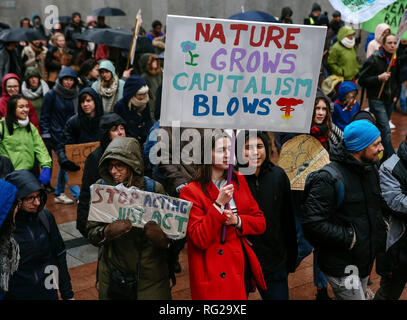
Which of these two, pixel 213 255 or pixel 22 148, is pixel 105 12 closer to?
pixel 22 148

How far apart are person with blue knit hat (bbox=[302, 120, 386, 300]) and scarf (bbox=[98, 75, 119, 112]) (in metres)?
4.82

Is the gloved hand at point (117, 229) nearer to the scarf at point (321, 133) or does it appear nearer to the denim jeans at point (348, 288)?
the denim jeans at point (348, 288)

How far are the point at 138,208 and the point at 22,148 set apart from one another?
3.09m

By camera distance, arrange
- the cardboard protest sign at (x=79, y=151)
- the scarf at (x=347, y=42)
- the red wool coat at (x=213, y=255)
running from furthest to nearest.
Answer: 1. the scarf at (x=347, y=42)
2. the cardboard protest sign at (x=79, y=151)
3. the red wool coat at (x=213, y=255)

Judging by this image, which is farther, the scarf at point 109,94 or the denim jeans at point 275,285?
the scarf at point 109,94

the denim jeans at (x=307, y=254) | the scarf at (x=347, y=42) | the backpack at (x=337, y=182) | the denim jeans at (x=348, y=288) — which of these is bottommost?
the denim jeans at (x=307, y=254)

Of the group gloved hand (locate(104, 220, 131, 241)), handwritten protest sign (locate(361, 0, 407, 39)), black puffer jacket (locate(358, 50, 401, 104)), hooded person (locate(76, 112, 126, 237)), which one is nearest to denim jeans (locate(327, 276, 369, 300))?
gloved hand (locate(104, 220, 131, 241))

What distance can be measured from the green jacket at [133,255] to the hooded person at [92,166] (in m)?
0.29

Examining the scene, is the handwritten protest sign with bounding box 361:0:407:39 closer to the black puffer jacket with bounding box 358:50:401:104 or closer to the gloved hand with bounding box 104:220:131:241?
the black puffer jacket with bounding box 358:50:401:104

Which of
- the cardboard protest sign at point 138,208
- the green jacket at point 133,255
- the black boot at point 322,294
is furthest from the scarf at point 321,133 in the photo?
the cardboard protest sign at point 138,208

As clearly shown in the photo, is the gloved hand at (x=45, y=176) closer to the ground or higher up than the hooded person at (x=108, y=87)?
closer to the ground

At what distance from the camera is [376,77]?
28.9 ft

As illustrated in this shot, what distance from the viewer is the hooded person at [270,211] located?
4.23 metres

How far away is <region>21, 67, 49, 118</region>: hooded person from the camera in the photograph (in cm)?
873
